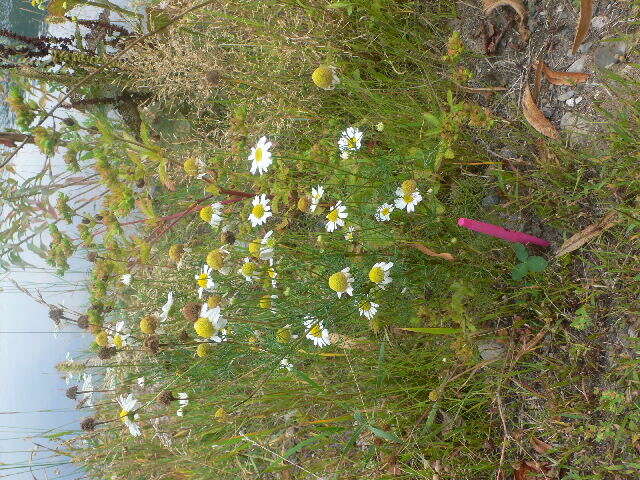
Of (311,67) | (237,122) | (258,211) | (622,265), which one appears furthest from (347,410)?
(311,67)

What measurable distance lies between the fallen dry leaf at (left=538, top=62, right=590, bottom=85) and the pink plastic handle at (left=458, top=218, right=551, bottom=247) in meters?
0.59

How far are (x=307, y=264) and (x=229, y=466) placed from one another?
1138 millimetres

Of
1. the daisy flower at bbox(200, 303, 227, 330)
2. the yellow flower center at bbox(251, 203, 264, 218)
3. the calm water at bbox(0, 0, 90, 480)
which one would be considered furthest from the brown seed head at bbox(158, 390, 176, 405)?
the calm water at bbox(0, 0, 90, 480)

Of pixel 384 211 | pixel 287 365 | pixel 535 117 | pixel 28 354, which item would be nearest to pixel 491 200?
pixel 535 117

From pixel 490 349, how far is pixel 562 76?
3.53ft

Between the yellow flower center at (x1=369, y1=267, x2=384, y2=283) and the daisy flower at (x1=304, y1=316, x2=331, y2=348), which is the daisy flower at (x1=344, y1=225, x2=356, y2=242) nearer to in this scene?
the yellow flower center at (x1=369, y1=267, x2=384, y2=283)

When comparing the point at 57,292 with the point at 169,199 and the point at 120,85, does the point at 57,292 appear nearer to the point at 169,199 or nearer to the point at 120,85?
the point at 169,199

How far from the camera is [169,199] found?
10.4ft

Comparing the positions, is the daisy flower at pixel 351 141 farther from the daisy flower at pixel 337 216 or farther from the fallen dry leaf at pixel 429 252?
the fallen dry leaf at pixel 429 252

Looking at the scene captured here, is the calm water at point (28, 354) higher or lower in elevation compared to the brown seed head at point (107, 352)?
lower

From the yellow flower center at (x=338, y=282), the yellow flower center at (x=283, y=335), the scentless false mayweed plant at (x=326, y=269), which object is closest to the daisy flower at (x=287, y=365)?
the scentless false mayweed plant at (x=326, y=269)

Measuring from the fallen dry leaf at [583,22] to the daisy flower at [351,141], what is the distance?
869 millimetres

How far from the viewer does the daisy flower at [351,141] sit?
2312mm

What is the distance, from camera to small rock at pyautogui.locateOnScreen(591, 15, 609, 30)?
192 centimetres
